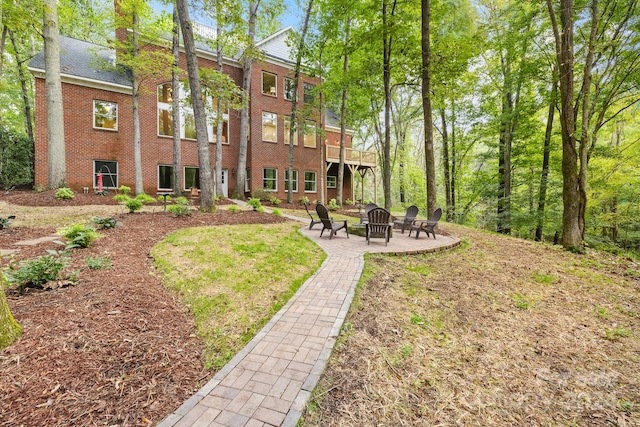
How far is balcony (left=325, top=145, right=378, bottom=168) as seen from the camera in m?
18.8

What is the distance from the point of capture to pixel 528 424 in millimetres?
2045

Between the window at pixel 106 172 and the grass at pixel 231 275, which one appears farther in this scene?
the window at pixel 106 172

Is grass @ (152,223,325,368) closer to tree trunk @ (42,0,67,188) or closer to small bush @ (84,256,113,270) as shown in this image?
small bush @ (84,256,113,270)

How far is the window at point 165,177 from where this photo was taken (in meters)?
15.0

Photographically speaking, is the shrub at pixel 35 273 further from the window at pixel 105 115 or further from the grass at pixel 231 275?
the window at pixel 105 115

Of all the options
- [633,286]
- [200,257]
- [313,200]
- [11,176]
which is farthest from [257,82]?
[633,286]

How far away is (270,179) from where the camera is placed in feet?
59.4

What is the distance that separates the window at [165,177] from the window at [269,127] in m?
5.96

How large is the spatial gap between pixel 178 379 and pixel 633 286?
7664 millimetres

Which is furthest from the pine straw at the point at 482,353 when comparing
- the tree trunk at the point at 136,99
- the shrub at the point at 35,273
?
the tree trunk at the point at 136,99

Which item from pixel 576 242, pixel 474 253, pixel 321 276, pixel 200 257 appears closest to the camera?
pixel 321 276

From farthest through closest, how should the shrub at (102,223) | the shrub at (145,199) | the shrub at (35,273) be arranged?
the shrub at (145,199)
the shrub at (102,223)
the shrub at (35,273)

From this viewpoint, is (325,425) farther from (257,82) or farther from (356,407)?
(257,82)

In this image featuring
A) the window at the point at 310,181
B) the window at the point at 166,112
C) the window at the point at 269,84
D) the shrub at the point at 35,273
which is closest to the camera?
the shrub at the point at 35,273
